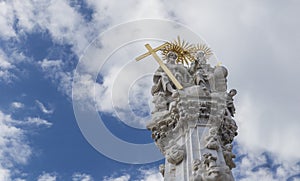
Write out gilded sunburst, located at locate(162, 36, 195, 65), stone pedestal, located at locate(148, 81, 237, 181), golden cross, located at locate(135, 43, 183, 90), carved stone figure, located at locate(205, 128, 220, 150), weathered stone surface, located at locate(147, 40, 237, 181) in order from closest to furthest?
stone pedestal, located at locate(148, 81, 237, 181) → weathered stone surface, located at locate(147, 40, 237, 181) → carved stone figure, located at locate(205, 128, 220, 150) → golden cross, located at locate(135, 43, 183, 90) → gilded sunburst, located at locate(162, 36, 195, 65)

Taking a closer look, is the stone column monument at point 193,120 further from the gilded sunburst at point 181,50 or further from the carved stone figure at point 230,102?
the gilded sunburst at point 181,50

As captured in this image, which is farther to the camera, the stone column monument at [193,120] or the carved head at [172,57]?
the carved head at [172,57]

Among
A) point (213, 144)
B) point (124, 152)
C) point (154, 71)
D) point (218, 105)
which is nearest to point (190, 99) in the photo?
point (218, 105)

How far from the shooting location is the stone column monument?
11.6 m

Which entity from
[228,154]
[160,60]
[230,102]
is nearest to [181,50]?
[160,60]

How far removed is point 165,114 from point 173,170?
2.23m

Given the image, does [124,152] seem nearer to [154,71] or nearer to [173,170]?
[173,170]

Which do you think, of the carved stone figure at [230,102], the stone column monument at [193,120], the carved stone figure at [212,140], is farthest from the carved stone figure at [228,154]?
the carved stone figure at [230,102]

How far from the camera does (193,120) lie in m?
12.9

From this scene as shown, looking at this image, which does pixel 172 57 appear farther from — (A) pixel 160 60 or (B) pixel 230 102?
(B) pixel 230 102

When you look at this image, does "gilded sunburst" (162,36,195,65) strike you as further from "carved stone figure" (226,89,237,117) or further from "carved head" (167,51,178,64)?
"carved stone figure" (226,89,237,117)

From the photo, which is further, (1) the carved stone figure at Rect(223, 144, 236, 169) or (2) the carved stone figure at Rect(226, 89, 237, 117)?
(2) the carved stone figure at Rect(226, 89, 237, 117)

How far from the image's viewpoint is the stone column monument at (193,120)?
1159 centimetres

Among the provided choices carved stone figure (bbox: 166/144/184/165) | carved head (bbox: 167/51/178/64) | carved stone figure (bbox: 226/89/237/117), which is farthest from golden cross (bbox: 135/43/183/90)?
carved stone figure (bbox: 166/144/184/165)
